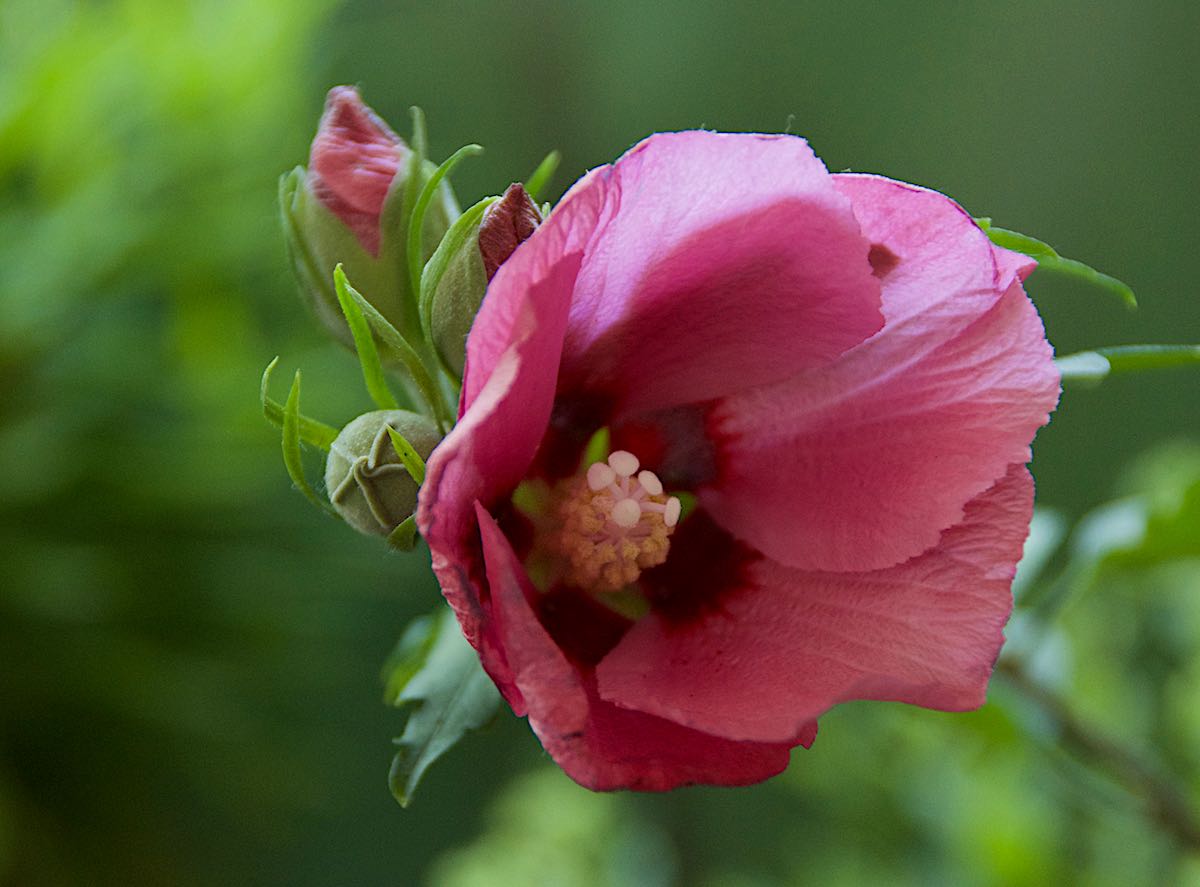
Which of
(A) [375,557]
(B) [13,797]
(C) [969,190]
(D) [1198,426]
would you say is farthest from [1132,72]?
(B) [13,797]

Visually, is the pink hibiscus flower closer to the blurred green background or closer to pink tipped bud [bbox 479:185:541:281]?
pink tipped bud [bbox 479:185:541:281]

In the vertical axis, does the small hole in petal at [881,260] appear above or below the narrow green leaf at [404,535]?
above

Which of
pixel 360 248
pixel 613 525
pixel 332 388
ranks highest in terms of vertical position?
pixel 360 248

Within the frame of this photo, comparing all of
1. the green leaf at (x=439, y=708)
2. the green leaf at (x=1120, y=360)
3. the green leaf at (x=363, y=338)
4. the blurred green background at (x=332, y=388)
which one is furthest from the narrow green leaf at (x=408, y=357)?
the blurred green background at (x=332, y=388)

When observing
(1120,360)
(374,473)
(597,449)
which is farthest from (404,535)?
(1120,360)

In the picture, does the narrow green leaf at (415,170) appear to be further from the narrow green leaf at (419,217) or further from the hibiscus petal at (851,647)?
the hibiscus petal at (851,647)

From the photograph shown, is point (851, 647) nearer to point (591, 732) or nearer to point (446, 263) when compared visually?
point (591, 732)
